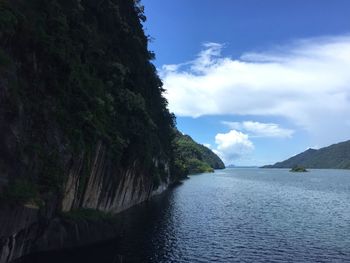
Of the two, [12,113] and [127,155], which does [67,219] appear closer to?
[12,113]

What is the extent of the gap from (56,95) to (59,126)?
3000 mm

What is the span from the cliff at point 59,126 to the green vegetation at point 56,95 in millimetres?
88

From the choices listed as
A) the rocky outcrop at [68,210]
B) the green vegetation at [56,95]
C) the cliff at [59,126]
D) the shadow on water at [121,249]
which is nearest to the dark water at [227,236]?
the shadow on water at [121,249]

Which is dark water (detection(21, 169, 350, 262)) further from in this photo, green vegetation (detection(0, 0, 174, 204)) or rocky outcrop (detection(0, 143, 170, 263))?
green vegetation (detection(0, 0, 174, 204))

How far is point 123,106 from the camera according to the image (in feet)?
188

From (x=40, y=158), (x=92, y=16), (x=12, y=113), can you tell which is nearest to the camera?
(x=12, y=113)

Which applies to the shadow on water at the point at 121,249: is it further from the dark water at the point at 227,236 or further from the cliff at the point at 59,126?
the cliff at the point at 59,126

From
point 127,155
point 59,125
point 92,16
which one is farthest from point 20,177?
point 92,16

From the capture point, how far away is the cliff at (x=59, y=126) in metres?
28.6

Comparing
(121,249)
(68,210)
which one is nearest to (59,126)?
(68,210)

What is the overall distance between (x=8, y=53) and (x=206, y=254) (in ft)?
80.0

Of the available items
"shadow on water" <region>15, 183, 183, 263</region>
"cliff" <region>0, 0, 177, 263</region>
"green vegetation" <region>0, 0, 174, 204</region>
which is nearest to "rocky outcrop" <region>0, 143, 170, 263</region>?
"cliff" <region>0, 0, 177, 263</region>

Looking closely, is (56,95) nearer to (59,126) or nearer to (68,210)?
(59,126)

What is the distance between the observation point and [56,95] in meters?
36.8
